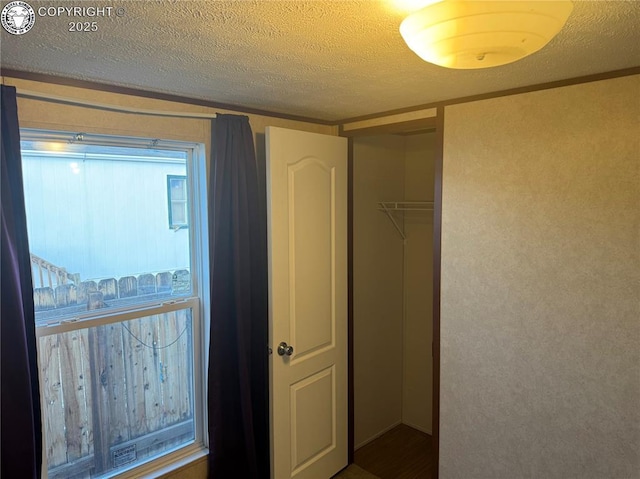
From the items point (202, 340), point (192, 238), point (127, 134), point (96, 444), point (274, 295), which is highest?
point (127, 134)

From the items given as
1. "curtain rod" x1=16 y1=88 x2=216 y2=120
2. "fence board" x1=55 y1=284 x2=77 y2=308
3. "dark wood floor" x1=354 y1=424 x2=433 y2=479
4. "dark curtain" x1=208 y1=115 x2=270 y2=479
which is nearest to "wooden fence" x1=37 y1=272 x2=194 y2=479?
"fence board" x1=55 y1=284 x2=77 y2=308

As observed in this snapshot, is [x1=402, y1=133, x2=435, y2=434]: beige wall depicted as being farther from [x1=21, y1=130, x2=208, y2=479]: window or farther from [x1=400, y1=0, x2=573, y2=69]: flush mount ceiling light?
[x1=400, y1=0, x2=573, y2=69]: flush mount ceiling light

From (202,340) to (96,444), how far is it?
2.20 feet

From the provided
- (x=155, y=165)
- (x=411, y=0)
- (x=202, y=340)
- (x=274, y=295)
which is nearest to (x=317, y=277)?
(x=274, y=295)

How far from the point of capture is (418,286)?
11.2ft

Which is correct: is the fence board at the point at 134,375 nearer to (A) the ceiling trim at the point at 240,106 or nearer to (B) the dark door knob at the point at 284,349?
(B) the dark door knob at the point at 284,349

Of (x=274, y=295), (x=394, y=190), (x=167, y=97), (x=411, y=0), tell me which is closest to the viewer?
(x=411, y=0)

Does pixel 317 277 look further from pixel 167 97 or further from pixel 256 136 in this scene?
pixel 167 97

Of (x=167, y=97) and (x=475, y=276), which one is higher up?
(x=167, y=97)

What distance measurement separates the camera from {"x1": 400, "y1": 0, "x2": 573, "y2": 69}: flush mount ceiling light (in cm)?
92

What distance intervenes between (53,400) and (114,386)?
0.84ft

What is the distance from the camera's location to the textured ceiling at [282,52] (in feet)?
3.81

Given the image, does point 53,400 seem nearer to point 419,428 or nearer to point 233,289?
point 233,289

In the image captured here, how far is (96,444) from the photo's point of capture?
2.05 m
